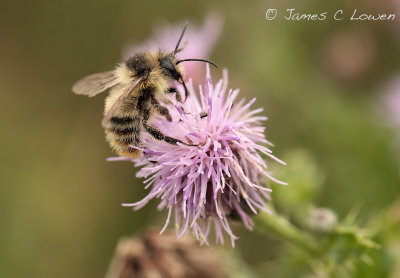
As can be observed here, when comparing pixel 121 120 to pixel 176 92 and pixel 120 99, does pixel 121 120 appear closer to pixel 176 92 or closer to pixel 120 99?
pixel 120 99

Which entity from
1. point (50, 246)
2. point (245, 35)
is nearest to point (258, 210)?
point (50, 246)

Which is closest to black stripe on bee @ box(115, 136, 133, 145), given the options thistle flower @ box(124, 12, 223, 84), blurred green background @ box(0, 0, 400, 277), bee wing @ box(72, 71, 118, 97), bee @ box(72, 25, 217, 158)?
bee @ box(72, 25, 217, 158)

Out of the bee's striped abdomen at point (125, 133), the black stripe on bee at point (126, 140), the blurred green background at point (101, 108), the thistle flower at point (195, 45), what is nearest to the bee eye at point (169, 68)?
the bee's striped abdomen at point (125, 133)

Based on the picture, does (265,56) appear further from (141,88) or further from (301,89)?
(141,88)

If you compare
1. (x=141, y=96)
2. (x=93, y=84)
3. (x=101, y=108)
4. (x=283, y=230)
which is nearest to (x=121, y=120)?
(x=141, y=96)

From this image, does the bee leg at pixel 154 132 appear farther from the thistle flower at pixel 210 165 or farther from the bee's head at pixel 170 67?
the bee's head at pixel 170 67

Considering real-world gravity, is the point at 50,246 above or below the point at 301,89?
below
